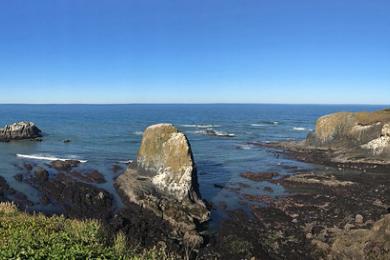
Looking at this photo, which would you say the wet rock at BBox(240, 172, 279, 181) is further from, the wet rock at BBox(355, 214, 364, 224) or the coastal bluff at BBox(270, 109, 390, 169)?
the wet rock at BBox(355, 214, 364, 224)

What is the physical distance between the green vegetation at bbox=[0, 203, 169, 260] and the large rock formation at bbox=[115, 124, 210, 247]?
41.7 feet

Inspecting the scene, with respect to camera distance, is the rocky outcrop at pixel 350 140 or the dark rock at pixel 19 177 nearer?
the dark rock at pixel 19 177

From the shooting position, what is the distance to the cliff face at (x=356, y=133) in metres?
54.5

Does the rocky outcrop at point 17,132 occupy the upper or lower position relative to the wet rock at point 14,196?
upper

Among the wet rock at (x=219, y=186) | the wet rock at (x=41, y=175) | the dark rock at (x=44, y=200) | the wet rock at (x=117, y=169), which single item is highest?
the wet rock at (x=41, y=175)

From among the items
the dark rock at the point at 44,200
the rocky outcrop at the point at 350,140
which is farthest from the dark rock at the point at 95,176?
the rocky outcrop at the point at 350,140

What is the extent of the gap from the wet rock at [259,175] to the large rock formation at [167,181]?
12.6m

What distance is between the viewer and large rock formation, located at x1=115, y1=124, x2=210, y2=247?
3042cm

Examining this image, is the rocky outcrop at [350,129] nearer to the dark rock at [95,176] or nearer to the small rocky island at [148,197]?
the small rocky island at [148,197]

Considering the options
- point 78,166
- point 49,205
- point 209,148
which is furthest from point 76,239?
point 209,148

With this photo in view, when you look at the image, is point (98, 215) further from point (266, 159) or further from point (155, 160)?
point (266, 159)

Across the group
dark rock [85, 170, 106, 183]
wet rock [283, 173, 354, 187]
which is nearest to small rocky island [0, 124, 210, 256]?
dark rock [85, 170, 106, 183]

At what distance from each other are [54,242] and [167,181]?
21166 millimetres

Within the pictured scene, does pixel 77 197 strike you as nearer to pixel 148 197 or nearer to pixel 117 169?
pixel 148 197
